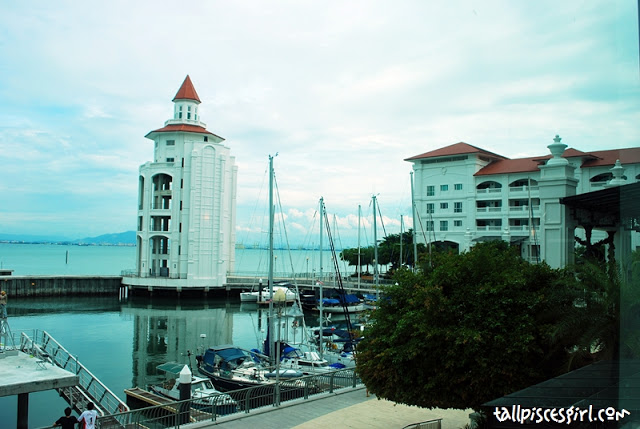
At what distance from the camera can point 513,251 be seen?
14.9 metres

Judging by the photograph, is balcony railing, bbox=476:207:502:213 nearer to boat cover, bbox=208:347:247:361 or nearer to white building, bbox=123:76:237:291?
white building, bbox=123:76:237:291

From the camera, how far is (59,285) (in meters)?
78.9

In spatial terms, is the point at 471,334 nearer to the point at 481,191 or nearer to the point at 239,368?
the point at 239,368

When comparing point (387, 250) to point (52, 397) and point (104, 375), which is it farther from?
point (52, 397)

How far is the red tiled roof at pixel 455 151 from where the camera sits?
6581 centimetres

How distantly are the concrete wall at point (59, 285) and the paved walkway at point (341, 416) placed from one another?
228 feet

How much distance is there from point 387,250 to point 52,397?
207 feet

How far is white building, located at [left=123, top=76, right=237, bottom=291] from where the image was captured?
7806 centimetres

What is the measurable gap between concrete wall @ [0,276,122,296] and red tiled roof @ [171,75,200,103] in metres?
30.7

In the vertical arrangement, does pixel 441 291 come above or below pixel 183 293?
above

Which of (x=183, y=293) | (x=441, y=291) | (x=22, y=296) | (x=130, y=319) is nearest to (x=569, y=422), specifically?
(x=441, y=291)

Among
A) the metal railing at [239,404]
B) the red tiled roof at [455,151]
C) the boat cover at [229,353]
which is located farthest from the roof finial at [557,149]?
the red tiled roof at [455,151]

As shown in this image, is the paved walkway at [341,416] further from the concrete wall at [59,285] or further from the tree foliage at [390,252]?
the concrete wall at [59,285]

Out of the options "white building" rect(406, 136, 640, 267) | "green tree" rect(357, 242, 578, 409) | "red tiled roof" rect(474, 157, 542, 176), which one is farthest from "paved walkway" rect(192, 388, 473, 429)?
"red tiled roof" rect(474, 157, 542, 176)
